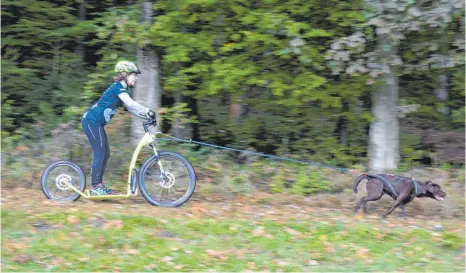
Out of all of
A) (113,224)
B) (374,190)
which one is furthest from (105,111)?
(374,190)

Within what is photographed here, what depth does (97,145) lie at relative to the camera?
8914 mm

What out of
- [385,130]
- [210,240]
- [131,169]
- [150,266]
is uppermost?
[385,130]

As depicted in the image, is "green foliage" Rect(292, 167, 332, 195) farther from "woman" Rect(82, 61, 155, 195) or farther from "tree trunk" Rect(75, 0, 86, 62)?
"tree trunk" Rect(75, 0, 86, 62)

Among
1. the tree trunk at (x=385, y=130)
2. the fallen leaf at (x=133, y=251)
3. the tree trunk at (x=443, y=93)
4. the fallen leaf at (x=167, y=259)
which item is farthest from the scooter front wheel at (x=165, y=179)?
the tree trunk at (x=443, y=93)

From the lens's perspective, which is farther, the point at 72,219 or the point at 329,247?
the point at 72,219

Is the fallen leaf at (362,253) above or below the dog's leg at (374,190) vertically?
below

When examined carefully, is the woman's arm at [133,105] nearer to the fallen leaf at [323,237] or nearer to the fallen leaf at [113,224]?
the fallen leaf at [113,224]

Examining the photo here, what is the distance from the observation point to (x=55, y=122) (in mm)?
12328

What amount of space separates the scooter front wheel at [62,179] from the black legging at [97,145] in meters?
0.24

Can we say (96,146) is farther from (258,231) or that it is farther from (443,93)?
(443,93)

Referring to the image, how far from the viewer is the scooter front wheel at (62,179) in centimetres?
912

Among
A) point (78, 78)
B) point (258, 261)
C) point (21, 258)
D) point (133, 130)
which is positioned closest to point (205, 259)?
point (258, 261)

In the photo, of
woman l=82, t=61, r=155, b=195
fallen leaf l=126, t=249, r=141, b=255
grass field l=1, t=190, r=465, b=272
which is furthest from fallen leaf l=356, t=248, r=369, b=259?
woman l=82, t=61, r=155, b=195

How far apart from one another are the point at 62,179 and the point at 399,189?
480 centimetres
